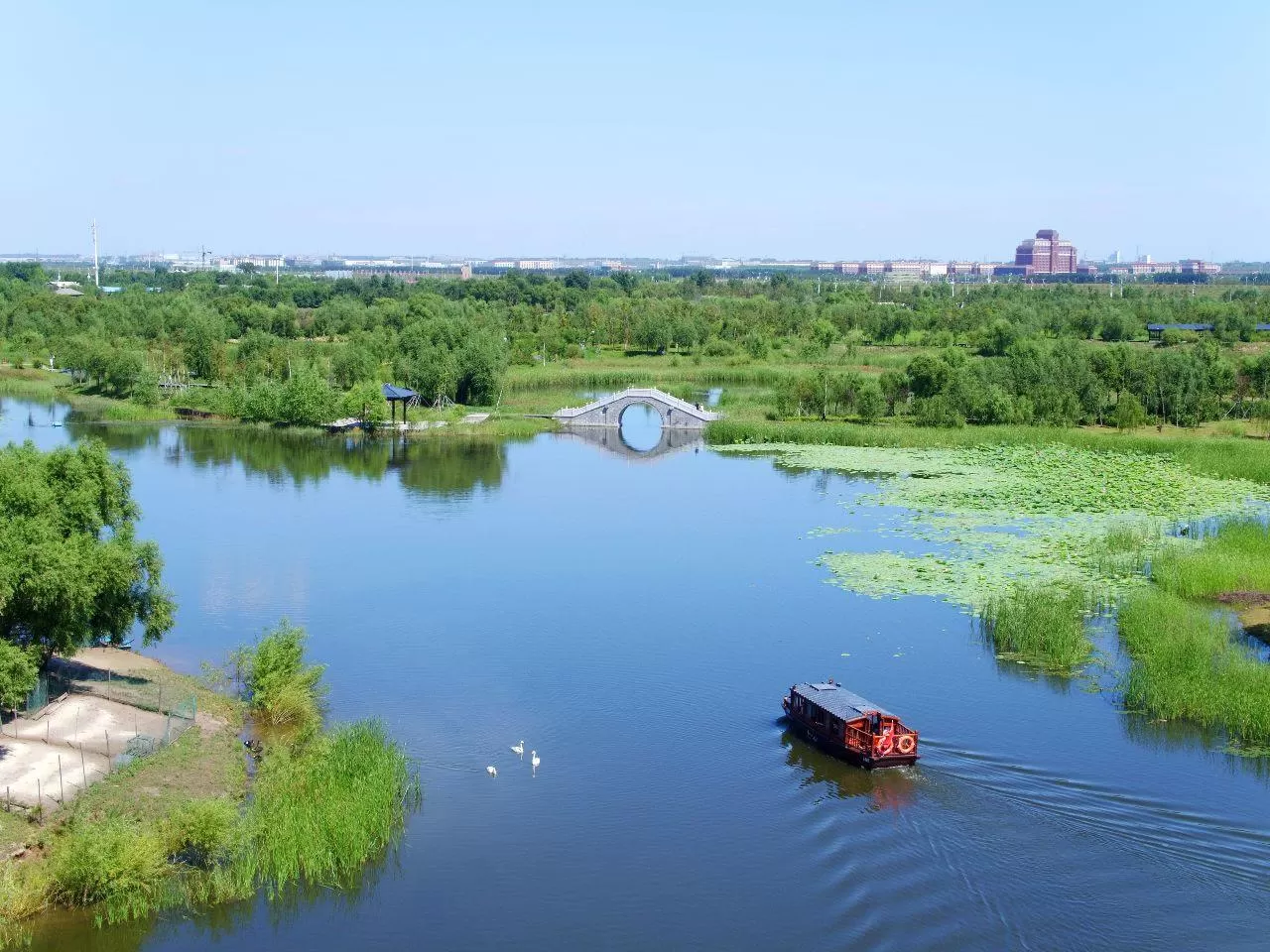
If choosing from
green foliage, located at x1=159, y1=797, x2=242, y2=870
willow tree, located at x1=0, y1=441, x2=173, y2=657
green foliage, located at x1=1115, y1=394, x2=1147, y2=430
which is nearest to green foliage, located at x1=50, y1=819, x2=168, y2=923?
green foliage, located at x1=159, y1=797, x2=242, y2=870

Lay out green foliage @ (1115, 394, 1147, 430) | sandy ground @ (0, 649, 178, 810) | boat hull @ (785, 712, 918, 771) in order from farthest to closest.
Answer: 1. green foliage @ (1115, 394, 1147, 430)
2. boat hull @ (785, 712, 918, 771)
3. sandy ground @ (0, 649, 178, 810)

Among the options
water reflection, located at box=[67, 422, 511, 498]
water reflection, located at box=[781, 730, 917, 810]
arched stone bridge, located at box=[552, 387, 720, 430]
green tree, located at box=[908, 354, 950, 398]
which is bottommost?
water reflection, located at box=[781, 730, 917, 810]

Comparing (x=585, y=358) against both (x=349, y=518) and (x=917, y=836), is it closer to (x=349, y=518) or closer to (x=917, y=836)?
(x=349, y=518)

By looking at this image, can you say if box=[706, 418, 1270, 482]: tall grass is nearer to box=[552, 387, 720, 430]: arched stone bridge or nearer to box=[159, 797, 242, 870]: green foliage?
box=[552, 387, 720, 430]: arched stone bridge

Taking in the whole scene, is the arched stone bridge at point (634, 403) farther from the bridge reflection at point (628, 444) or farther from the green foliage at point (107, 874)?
the green foliage at point (107, 874)

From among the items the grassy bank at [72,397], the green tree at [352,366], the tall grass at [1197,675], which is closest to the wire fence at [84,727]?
the tall grass at [1197,675]
